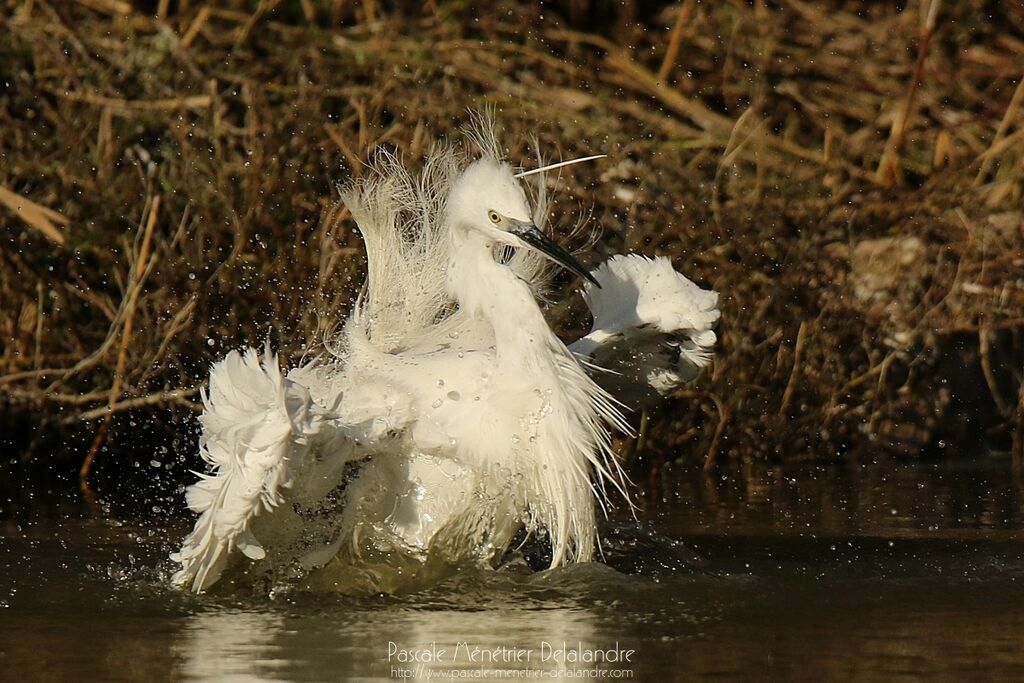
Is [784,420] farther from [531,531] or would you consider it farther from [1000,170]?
[531,531]

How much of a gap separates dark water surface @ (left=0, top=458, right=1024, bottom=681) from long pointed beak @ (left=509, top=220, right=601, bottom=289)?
104cm

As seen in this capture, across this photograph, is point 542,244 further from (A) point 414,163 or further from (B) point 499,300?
(A) point 414,163

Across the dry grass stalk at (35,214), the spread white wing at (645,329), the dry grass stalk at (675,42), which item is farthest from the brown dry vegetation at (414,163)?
the spread white wing at (645,329)

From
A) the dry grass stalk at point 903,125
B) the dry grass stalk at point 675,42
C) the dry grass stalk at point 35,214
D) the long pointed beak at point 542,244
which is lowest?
the long pointed beak at point 542,244

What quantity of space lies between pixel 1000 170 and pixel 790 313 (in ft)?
5.66

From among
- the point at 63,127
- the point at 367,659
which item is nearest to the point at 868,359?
the point at 63,127

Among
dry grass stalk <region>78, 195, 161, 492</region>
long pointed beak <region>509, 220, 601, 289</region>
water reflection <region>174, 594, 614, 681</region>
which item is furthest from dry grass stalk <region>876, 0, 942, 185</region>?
water reflection <region>174, 594, 614, 681</region>

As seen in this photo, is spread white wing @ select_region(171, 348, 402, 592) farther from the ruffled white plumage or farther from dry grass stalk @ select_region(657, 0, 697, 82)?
dry grass stalk @ select_region(657, 0, 697, 82)

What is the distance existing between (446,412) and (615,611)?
2.84 feet

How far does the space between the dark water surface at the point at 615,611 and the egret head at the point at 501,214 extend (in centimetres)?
109

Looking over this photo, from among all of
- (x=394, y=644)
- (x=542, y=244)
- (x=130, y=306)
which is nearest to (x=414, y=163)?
(x=130, y=306)

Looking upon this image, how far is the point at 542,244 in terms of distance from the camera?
5.24m

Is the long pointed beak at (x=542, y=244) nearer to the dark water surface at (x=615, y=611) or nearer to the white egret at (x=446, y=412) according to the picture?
the white egret at (x=446, y=412)

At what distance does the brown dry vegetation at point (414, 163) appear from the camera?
7.84m
